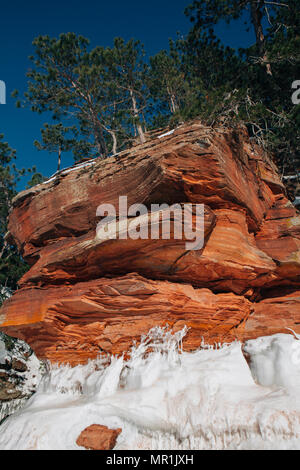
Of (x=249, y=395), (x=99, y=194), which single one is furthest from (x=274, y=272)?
(x=99, y=194)

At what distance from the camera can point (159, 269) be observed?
6465mm

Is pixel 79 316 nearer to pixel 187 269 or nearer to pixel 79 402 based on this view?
pixel 79 402

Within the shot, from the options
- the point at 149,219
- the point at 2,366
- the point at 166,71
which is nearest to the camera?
the point at 149,219

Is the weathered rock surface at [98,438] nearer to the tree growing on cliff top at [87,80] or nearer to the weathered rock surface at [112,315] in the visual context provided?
the weathered rock surface at [112,315]

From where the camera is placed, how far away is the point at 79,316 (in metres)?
6.49

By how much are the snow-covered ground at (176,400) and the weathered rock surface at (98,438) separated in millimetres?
116

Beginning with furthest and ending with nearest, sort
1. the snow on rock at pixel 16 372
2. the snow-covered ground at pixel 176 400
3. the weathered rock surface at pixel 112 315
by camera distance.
Result: 1. the snow on rock at pixel 16 372
2. the weathered rock surface at pixel 112 315
3. the snow-covered ground at pixel 176 400

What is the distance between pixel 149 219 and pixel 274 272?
341 centimetres

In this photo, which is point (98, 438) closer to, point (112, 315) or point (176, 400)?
point (176, 400)

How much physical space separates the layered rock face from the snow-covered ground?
489 mm

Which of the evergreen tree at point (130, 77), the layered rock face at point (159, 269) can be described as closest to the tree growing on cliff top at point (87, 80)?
the evergreen tree at point (130, 77)

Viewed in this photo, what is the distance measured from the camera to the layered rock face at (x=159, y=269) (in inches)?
247

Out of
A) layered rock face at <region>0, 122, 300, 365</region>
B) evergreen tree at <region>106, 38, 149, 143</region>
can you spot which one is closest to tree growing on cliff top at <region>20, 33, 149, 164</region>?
evergreen tree at <region>106, 38, 149, 143</region>

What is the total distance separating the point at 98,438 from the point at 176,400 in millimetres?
1402
